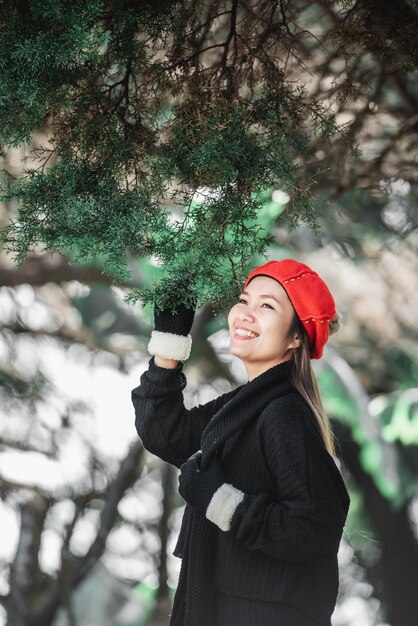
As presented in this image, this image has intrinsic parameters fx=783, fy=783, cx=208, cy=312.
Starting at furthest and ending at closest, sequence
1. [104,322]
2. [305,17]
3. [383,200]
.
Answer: [104,322] < [383,200] < [305,17]

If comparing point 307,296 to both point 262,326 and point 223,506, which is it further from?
point 223,506

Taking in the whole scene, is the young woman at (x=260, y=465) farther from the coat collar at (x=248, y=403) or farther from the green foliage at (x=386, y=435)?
the green foliage at (x=386, y=435)

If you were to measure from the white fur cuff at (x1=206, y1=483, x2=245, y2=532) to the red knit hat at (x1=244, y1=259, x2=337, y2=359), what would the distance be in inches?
15.0

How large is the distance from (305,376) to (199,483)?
322mm

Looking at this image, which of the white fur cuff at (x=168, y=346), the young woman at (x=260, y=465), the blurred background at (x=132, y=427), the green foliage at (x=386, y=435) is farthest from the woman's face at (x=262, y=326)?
the green foliage at (x=386, y=435)

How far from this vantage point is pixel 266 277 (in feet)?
5.15

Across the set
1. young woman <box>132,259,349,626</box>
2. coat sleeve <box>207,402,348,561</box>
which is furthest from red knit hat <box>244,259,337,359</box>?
coat sleeve <box>207,402,348,561</box>

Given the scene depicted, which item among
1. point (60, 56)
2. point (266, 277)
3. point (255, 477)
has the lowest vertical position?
point (255, 477)

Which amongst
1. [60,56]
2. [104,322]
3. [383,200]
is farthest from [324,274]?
[60,56]

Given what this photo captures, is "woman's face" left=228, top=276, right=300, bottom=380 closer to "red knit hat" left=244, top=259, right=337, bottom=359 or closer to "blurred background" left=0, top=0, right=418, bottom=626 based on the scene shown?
"red knit hat" left=244, top=259, right=337, bottom=359

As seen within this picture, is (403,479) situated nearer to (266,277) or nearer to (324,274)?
(324,274)

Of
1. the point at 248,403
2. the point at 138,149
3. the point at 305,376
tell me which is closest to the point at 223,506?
the point at 248,403

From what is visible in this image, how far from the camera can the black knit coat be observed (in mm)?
1310

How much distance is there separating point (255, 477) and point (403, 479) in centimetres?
308
